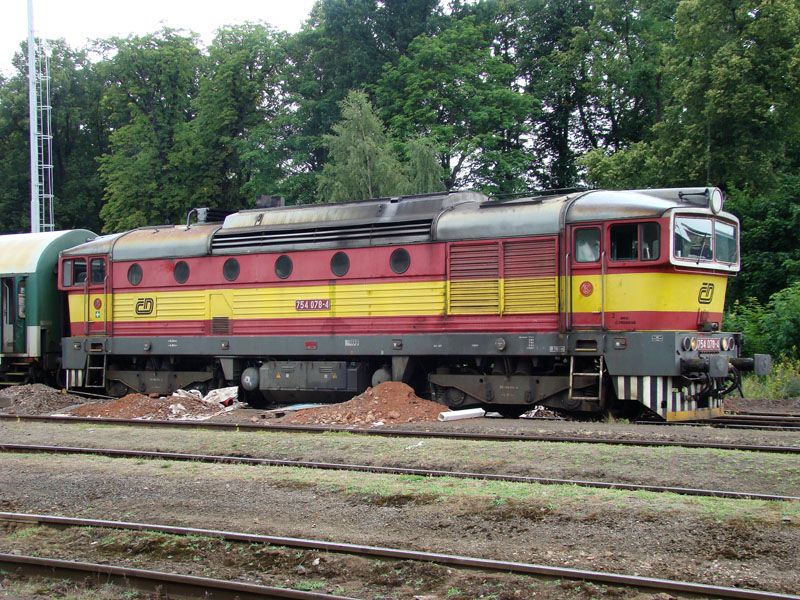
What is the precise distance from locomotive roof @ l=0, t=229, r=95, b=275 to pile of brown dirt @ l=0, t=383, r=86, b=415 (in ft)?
10.5

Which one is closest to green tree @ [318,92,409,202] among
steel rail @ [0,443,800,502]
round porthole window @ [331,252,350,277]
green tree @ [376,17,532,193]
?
green tree @ [376,17,532,193]

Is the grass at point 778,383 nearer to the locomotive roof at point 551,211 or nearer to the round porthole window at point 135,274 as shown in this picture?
the locomotive roof at point 551,211

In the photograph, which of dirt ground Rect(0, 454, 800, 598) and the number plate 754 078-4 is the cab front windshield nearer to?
the number plate 754 078-4

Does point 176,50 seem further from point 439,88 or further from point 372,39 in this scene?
point 439,88

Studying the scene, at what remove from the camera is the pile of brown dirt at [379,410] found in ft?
54.0

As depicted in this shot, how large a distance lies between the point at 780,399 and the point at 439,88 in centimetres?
2725

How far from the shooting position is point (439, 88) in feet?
141

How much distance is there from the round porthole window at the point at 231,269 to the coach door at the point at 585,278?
7.81m

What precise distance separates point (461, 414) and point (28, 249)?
44.1 ft

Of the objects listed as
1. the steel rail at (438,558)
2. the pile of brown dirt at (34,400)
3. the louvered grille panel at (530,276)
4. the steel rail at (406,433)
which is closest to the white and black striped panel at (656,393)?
the louvered grille panel at (530,276)

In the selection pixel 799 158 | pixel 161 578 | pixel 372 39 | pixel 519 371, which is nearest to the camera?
pixel 161 578

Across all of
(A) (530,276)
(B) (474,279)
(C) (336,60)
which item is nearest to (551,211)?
(A) (530,276)

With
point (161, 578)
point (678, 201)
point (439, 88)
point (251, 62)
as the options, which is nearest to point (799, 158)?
point (439, 88)

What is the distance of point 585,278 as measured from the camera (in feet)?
50.5
